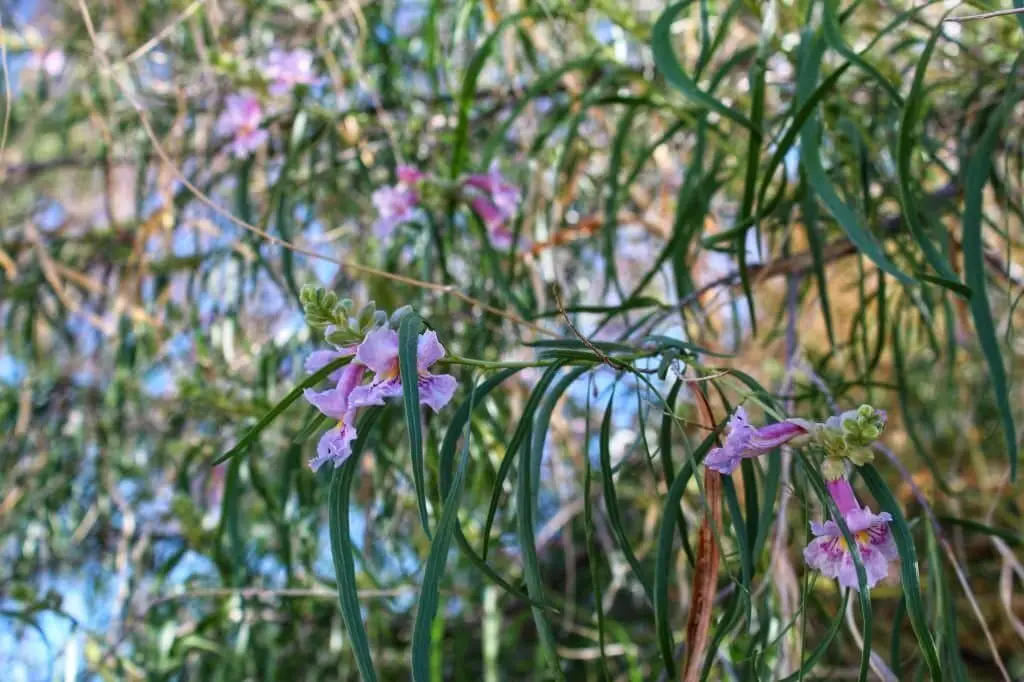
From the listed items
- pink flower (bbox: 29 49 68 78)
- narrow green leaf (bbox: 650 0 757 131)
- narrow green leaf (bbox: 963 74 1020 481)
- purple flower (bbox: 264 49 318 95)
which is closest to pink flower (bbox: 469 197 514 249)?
purple flower (bbox: 264 49 318 95)

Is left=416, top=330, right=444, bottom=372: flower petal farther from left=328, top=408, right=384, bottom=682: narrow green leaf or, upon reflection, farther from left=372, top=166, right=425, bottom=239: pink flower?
left=372, top=166, right=425, bottom=239: pink flower

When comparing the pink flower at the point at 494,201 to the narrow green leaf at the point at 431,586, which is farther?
the pink flower at the point at 494,201

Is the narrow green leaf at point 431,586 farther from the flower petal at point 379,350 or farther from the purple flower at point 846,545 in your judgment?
the purple flower at point 846,545

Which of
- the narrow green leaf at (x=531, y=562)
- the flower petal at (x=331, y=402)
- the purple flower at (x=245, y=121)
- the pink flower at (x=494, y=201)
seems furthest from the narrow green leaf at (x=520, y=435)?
the purple flower at (x=245, y=121)

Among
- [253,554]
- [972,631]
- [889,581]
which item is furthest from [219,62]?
[972,631]

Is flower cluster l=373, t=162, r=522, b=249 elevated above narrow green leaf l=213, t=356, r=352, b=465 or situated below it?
above

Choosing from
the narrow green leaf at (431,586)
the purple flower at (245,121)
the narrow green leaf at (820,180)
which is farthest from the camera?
the purple flower at (245,121)

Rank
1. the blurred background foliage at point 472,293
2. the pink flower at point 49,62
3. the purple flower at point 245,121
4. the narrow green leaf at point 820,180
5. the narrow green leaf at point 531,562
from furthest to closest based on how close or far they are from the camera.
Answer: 1. the pink flower at point 49,62
2. the purple flower at point 245,121
3. the blurred background foliage at point 472,293
4. the narrow green leaf at point 820,180
5. the narrow green leaf at point 531,562

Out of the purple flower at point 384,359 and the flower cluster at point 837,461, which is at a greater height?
the purple flower at point 384,359
